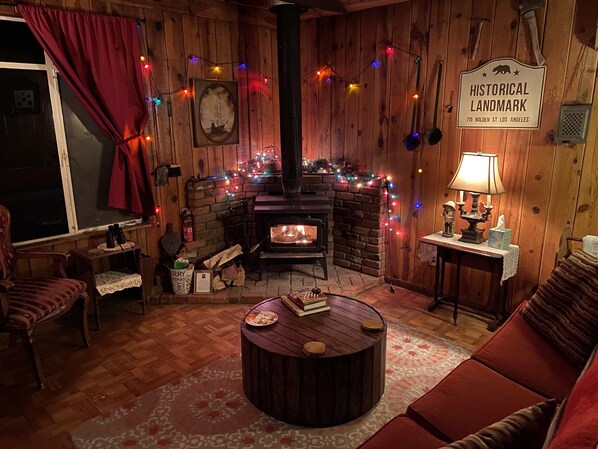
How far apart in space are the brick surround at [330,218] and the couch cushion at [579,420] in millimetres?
2712

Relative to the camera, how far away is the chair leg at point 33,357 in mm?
2596

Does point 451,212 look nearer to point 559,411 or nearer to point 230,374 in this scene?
point 230,374

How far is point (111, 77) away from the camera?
3.38 m

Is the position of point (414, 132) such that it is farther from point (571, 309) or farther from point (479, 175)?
point (571, 309)

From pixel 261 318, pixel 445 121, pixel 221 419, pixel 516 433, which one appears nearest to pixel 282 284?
pixel 261 318

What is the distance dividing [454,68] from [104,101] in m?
2.66

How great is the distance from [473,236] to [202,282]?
87.1 inches

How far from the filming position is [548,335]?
7.11 ft

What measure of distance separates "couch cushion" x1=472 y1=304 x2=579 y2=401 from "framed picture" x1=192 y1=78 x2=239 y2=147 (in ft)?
9.51

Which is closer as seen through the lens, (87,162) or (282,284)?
(87,162)

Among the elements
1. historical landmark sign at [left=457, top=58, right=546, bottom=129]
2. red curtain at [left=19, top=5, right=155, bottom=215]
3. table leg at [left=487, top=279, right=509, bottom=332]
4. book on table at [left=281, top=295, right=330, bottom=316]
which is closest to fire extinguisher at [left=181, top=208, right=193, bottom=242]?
red curtain at [left=19, top=5, right=155, bottom=215]

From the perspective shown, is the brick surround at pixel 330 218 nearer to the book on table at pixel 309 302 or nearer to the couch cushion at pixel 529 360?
the book on table at pixel 309 302

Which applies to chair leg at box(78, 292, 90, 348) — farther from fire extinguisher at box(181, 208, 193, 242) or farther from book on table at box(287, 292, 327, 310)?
book on table at box(287, 292, 327, 310)

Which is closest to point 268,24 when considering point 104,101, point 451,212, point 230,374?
point 104,101
